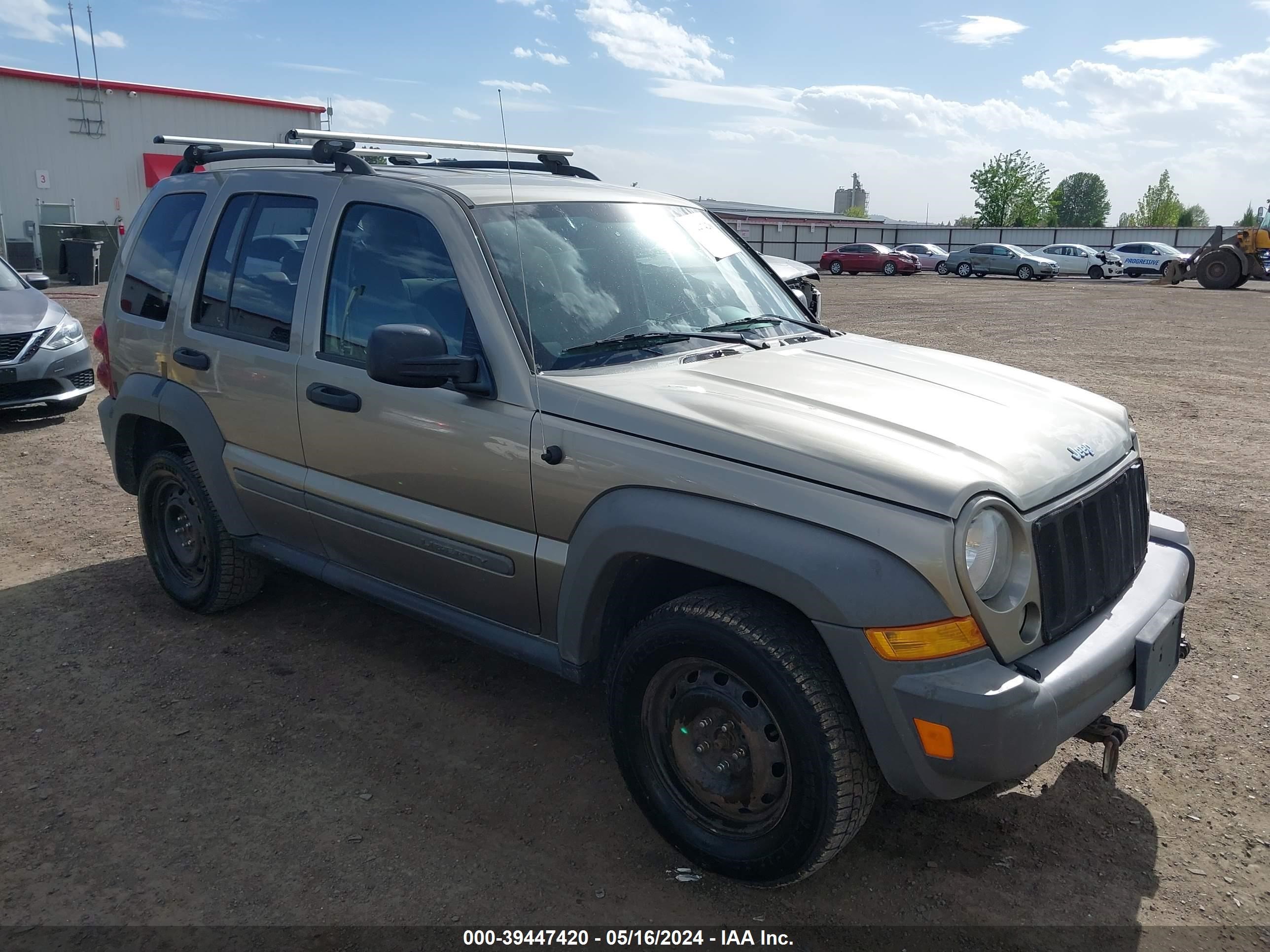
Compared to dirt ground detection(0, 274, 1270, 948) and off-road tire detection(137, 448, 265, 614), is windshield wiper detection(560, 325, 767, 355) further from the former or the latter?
off-road tire detection(137, 448, 265, 614)

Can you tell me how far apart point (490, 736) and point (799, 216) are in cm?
9356

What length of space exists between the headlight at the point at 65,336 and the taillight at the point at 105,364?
436 centimetres

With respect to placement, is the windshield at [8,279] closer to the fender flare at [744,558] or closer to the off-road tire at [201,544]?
the off-road tire at [201,544]

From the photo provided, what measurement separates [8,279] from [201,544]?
261 inches

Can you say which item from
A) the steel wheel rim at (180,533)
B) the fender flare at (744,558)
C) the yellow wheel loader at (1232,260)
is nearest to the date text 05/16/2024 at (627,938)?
the fender flare at (744,558)

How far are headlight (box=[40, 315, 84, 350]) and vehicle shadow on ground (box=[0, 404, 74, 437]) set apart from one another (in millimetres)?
534

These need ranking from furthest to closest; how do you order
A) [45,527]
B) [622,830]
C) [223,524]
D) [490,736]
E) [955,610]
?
[45,527] → [223,524] → [490,736] → [622,830] → [955,610]

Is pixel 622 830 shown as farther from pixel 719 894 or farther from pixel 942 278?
pixel 942 278

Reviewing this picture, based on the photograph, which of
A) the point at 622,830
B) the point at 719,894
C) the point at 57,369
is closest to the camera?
the point at 719,894

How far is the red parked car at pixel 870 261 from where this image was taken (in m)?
41.7

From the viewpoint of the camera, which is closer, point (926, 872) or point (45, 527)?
point (926, 872)

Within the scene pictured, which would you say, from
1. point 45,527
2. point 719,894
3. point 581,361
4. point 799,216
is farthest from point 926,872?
point 799,216

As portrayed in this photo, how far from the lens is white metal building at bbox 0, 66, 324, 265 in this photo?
2555 cm

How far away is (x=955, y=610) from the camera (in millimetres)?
2525
